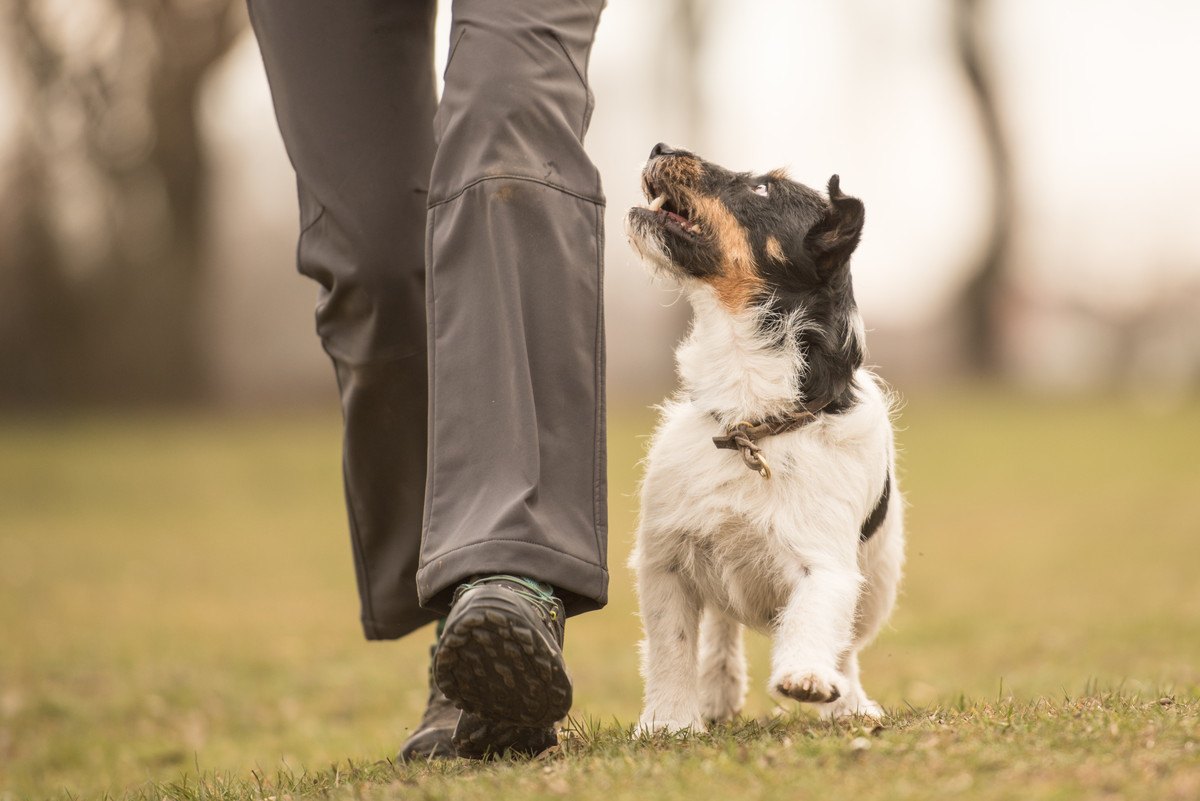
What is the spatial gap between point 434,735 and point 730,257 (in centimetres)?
150

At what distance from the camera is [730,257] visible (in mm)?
3596

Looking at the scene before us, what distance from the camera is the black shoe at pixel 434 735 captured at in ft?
10.7

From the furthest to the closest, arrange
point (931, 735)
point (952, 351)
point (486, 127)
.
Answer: point (952, 351), point (486, 127), point (931, 735)

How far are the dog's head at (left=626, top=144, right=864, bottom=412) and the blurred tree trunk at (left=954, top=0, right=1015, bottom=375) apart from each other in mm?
19297

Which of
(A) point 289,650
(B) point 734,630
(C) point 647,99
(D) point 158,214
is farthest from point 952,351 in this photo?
(B) point 734,630

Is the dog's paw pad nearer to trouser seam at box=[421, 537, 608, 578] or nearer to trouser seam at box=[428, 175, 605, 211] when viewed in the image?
trouser seam at box=[421, 537, 608, 578]

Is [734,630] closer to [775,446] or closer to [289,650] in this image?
[775,446]

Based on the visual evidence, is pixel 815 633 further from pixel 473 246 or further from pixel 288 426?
pixel 288 426

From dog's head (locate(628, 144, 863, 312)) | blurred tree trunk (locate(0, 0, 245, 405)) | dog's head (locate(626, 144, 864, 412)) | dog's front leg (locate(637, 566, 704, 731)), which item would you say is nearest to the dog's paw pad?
dog's front leg (locate(637, 566, 704, 731))

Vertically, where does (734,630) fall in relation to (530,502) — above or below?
below

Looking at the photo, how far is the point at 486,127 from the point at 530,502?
851 millimetres

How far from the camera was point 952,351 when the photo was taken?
2358 centimetres

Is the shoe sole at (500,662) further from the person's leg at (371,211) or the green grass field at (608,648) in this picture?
the person's leg at (371,211)

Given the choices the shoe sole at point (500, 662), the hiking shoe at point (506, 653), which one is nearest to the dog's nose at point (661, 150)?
the hiking shoe at point (506, 653)
